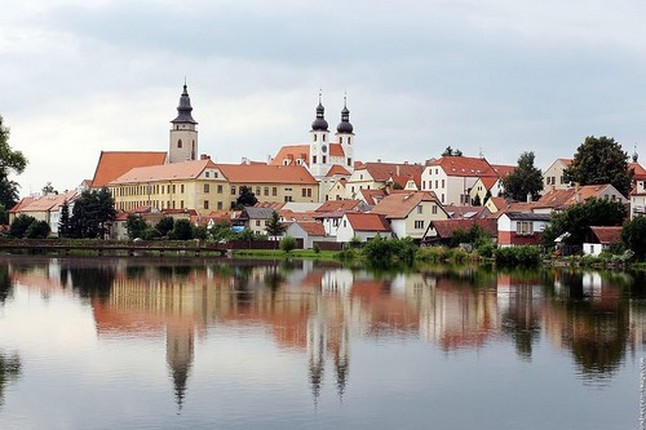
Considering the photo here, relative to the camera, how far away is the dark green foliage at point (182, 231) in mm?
69125

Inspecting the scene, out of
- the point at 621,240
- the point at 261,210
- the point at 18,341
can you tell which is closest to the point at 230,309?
the point at 18,341

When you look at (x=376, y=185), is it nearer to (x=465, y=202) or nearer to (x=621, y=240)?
(x=465, y=202)

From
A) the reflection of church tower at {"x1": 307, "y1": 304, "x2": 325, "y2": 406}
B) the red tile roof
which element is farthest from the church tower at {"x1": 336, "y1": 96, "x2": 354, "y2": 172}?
the reflection of church tower at {"x1": 307, "y1": 304, "x2": 325, "y2": 406}

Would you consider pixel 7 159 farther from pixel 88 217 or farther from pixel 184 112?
pixel 184 112

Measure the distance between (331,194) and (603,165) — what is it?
35.4m

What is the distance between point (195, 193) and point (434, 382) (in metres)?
73.6

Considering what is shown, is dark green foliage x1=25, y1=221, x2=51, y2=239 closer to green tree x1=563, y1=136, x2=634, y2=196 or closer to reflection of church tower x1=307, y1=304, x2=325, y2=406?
green tree x1=563, y1=136, x2=634, y2=196

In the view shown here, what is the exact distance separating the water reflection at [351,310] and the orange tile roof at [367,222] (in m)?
21.2

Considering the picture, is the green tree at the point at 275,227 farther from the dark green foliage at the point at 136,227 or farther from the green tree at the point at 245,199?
the green tree at the point at 245,199

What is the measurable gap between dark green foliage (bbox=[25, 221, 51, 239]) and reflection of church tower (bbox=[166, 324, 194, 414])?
54.6 meters

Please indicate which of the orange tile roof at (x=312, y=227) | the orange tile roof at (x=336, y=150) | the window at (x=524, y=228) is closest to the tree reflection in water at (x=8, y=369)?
the window at (x=524, y=228)

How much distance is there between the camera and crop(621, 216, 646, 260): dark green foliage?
144 ft

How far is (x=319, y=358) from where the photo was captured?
1717cm

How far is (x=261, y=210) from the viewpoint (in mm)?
75188
